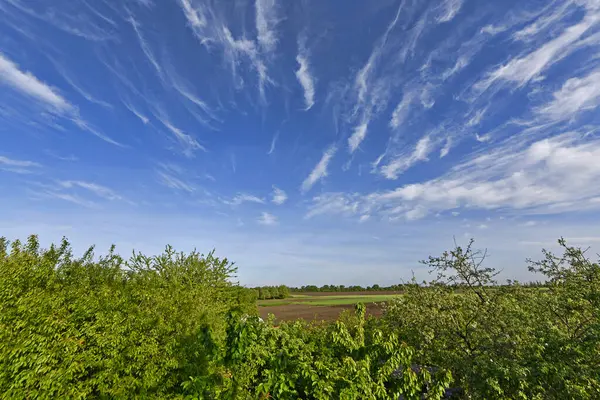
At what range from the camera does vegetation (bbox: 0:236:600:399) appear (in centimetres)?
602

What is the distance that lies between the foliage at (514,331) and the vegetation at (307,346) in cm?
4

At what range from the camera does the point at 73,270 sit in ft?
49.2

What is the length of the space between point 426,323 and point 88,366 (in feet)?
37.4

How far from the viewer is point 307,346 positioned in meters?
7.75

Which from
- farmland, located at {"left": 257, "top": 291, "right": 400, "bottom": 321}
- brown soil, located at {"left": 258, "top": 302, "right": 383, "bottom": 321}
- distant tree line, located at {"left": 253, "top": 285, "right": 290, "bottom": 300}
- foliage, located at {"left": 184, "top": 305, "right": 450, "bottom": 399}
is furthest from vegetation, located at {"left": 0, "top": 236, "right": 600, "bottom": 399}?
distant tree line, located at {"left": 253, "top": 285, "right": 290, "bottom": 300}

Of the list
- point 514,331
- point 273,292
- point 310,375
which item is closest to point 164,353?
point 310,375

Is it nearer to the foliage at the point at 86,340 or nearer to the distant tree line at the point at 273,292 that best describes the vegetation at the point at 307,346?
the foliage at the point at 86,340

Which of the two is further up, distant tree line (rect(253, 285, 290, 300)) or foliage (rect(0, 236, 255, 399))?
distant tree line (rect(253, 285, 290, 300))

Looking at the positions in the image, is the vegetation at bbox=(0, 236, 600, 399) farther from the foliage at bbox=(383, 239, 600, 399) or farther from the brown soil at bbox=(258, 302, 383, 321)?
the brown soil at bbox=(258, 302, 383, 321)

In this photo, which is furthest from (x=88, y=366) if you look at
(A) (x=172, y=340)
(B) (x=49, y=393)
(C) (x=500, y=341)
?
(C) (x=500, y=341)

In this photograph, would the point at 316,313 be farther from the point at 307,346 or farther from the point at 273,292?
the point at 273,292

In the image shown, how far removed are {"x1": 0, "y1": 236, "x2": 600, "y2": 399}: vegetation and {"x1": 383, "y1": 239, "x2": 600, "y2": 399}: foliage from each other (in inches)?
1.4

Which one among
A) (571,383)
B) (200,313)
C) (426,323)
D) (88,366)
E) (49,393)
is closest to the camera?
(571,383)

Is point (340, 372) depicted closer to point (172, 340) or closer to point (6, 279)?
point (172, 340)
